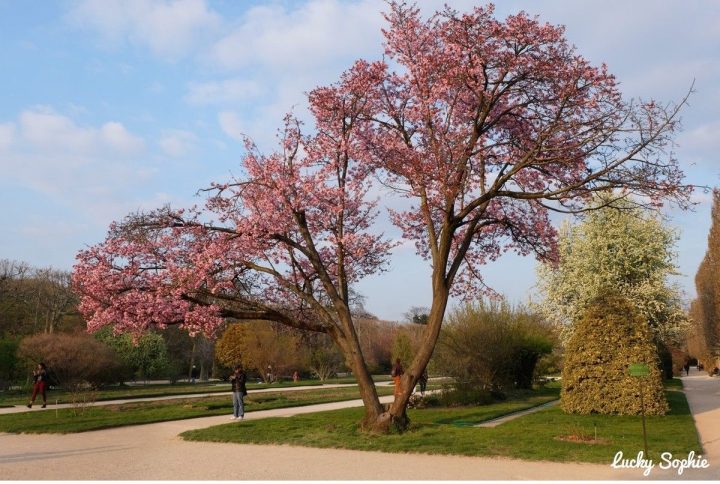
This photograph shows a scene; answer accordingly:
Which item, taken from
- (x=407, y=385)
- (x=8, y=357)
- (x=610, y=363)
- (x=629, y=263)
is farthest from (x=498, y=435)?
(x=8, y=357)

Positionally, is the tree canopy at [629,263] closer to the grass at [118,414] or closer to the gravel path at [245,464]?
the grass at [118,414]

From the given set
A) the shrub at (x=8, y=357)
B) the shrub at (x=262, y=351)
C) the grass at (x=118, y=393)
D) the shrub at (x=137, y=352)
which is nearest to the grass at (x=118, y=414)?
the grass at (x=118, y=393)

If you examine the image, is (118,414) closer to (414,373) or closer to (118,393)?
(414,373)

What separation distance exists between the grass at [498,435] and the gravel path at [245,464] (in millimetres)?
397

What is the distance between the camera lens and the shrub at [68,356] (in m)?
28.0

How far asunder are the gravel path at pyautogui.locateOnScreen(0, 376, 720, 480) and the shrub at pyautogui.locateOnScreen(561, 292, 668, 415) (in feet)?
9.56

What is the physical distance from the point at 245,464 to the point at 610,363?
1045 cm

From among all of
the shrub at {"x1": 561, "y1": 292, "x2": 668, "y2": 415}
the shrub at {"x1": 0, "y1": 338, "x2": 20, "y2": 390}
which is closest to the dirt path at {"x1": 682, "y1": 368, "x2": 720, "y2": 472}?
the shrub at {"x1": 561, "y1": 292, "x2": 668, "y2": 415}

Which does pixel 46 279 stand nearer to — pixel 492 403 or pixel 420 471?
pixel 492 403

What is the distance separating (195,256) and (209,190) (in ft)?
5.59

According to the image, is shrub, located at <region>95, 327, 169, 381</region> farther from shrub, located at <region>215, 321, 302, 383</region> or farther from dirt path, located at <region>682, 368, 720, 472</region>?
dirt path, located at <region>682, 368, 720, 472</region>

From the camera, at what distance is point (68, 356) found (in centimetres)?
2830

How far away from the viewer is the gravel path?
28.0 feet

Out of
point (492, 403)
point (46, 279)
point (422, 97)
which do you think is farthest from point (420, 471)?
point (46, 279)
